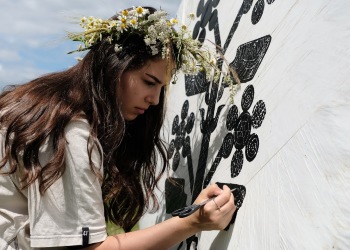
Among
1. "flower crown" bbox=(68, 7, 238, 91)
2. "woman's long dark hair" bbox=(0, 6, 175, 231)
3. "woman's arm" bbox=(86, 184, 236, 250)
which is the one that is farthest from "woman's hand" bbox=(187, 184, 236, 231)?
"flower crown" bbox=(68, 7, 238, 91)

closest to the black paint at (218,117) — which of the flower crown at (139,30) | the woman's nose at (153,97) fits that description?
the flower crown at (139,30)

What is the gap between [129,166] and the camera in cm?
217

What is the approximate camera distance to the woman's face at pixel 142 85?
1.85m

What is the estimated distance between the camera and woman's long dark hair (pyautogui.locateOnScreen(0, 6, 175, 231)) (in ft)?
5.41

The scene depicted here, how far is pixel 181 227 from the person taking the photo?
5.89 ft

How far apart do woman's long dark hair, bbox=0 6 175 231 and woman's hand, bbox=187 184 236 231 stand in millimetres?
343

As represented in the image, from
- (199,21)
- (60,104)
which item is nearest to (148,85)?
(60,104)

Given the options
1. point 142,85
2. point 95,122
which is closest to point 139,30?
point 142,85

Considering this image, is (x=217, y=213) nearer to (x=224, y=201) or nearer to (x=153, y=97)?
(x=224, y=201)

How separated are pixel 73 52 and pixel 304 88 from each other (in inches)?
35.7

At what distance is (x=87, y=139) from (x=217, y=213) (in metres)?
0.48

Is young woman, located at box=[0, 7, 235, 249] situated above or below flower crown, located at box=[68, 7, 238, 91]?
below

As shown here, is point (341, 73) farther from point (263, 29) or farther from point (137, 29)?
point (137, 29)

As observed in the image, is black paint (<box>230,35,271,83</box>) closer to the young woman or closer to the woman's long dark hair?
the young woman
